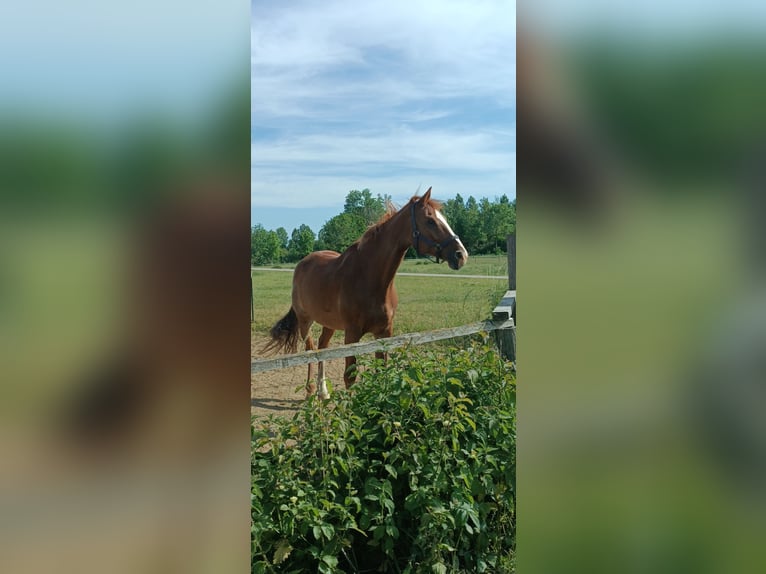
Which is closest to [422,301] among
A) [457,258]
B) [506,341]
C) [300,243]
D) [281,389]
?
[300,243]

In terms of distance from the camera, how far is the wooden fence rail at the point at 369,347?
2.87 m

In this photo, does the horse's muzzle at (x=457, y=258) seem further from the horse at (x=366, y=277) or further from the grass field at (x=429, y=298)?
the grass field at (x=429, y=298)

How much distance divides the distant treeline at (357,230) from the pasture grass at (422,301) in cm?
77

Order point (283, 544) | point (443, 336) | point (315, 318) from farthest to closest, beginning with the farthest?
point (315, 318), point (443, 336), point (283, 544)

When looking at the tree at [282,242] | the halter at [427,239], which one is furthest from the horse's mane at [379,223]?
the tree at [282,242]

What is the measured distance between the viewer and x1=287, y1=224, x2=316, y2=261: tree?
15031 millimetres

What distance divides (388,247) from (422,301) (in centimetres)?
815

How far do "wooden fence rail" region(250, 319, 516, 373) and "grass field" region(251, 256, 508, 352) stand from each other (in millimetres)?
4832

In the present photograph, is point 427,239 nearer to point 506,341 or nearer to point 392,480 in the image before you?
point 506,341

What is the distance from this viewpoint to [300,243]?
15242 mm
